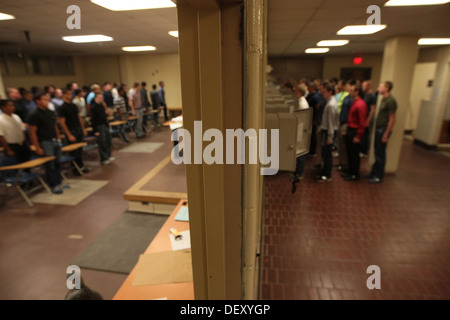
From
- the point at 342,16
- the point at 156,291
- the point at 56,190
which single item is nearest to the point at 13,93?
the point at 56,190

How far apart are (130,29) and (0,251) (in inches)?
196

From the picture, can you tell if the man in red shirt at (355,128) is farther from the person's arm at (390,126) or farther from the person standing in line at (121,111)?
the person standing in line at (121,111)

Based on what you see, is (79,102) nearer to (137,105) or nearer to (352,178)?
(137,105)

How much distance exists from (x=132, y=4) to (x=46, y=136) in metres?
2.99

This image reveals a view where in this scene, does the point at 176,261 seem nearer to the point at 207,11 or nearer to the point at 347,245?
the point at 207,11

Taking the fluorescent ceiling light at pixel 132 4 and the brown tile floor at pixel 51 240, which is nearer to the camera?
the brown tile floor at pixel 51 240

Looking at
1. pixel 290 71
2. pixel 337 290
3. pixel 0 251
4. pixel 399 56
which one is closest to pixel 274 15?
pixel 399 56

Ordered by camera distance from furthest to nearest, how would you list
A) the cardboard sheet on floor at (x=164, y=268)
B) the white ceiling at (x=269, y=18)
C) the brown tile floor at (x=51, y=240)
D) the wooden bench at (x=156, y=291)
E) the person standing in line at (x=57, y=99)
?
the person standing in line at (x=57, y=99), the white ceiling at (x=269, y=18), the brown tile floor at (x=51, y=240), the cardboard sheet on floor at (x=164, y=268), the wooden bench at (x=156, y=291)

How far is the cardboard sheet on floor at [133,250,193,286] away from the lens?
1.86 m

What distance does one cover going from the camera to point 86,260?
3.25m

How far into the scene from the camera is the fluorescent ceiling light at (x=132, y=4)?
12.2 feet

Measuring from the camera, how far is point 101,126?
659cm

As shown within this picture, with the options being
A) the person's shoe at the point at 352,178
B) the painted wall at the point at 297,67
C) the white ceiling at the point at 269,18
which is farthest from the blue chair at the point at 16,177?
the painted wall at the point at 297,67

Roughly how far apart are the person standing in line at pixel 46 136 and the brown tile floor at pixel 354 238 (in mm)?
4212
